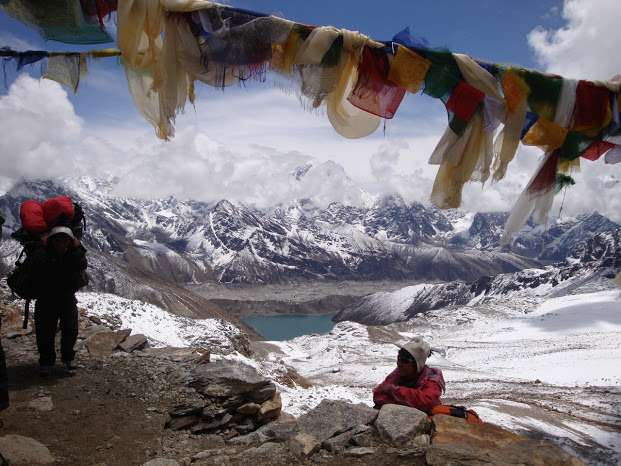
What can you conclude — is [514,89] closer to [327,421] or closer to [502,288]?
[327,421]

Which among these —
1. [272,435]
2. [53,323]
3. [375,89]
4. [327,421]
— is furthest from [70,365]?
[375,89]

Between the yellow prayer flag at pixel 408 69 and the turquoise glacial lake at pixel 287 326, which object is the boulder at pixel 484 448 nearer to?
the yellow prayer flag at pixel 408 69

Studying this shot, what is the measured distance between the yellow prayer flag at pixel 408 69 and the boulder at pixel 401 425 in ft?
11.5

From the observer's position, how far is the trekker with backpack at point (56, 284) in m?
5.08

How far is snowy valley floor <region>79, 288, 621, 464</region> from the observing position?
1086cm

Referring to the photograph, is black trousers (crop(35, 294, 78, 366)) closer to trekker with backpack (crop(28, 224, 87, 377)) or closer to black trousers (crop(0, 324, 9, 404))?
trekker with backpack (crop(28, 224, 87, 377))

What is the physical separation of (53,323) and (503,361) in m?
40.9

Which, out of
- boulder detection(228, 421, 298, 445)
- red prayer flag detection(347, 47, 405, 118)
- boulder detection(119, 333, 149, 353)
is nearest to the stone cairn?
boulder detection(228, 421, 298, 445)

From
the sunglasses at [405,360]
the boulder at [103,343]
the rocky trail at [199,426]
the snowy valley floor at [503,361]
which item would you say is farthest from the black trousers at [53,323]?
the snowy valley floor at [503,361]

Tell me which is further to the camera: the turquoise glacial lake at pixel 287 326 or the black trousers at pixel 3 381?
the turquoise glacial lake at pixel 287 326

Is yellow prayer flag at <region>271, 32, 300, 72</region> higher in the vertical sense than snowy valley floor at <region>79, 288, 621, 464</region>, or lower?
higher

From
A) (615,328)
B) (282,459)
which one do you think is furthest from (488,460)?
(615,328)

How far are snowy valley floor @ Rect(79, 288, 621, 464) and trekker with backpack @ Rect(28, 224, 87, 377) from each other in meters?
4.78

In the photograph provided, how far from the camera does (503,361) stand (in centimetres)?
3881
